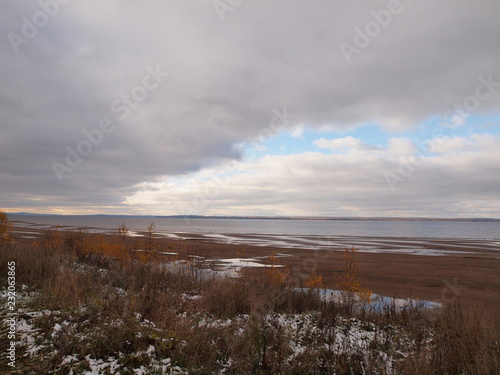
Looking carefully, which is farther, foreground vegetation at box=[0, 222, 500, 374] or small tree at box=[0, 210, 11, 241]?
small tree at box=[0, 210, 11, 241]

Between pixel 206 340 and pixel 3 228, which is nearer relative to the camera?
pixel 206 340

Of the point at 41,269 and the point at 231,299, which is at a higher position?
the point at 41,269

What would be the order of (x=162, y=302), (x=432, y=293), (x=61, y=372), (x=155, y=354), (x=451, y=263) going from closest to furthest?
(x=61, y=372) → (x=155, y=354) → (x=162, y=302) → (x=432, y=293) → (x=451, y=263)

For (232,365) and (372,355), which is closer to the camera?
(232,365)

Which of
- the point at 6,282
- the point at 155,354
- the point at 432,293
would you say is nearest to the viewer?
the point at 155,354

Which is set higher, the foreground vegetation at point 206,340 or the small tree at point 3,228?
the small tree at point 3,228

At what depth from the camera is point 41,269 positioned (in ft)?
34.1

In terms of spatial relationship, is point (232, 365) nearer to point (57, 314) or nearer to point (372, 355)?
point (372, 355)

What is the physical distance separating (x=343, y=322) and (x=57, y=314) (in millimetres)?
7765

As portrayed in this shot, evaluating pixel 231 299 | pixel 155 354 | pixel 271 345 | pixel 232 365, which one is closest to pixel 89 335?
pixel 155 354

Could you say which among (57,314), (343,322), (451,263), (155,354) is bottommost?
(451,263)

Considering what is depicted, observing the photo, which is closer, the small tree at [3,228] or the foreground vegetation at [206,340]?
the foreground vegetation at [206,340]

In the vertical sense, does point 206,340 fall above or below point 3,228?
below

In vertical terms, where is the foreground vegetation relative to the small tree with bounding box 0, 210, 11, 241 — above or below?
below
